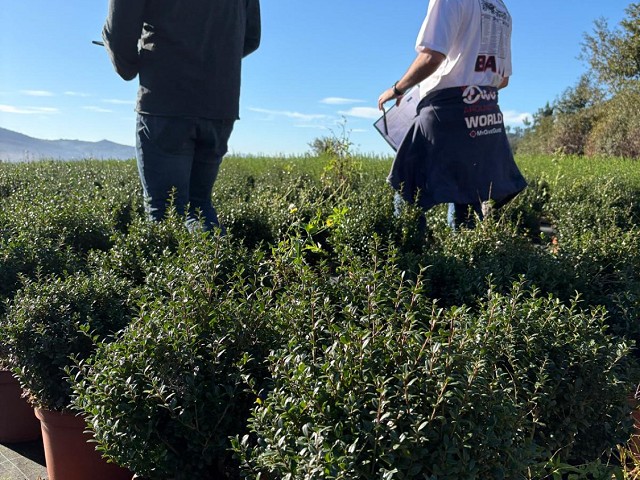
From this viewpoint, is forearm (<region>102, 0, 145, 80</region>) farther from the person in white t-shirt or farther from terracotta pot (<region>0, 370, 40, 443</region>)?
terracotta pot (<region>0, 370, 40, 443</region>)

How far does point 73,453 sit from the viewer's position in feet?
7.09

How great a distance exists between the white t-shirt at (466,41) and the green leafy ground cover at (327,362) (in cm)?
128

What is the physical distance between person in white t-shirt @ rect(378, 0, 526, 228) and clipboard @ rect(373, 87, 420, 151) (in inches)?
5.3

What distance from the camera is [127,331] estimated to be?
6.50 ft

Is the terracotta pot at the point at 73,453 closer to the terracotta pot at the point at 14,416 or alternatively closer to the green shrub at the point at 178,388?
the green shrub at the point at 178,388

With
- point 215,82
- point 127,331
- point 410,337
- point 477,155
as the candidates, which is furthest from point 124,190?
point 410,337

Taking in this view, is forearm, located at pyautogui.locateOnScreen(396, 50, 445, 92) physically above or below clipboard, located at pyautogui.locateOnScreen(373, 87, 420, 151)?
above

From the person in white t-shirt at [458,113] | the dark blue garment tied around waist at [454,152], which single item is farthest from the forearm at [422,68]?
the dark blue garment tied around waist at [454,152]

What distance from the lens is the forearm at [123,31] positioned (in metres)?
3.32

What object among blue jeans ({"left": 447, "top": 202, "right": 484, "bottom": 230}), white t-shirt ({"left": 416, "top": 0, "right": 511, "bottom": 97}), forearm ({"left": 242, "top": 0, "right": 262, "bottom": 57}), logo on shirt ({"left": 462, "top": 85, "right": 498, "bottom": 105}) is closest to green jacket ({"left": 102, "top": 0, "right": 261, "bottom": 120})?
forearm ({"left": 242, "top": 0, "right": 262, "bottom": 57})

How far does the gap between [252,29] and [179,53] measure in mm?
813

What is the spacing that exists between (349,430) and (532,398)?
0.65 meters

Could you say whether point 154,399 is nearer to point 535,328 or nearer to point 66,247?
point 535,328

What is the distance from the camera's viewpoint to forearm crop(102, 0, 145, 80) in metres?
3.32
